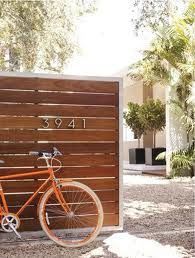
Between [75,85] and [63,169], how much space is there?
94 cm

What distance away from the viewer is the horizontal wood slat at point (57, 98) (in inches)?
215

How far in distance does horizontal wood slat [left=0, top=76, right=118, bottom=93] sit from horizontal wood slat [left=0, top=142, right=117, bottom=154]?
606 millimetres

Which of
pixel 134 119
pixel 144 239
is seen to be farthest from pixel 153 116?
pixel 144 239

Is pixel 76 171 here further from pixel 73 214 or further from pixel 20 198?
pixel 20 198

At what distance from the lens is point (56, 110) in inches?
221

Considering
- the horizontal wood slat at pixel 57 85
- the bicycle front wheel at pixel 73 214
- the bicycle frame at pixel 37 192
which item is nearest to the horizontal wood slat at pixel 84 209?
the bicycle front wheel at pixel 73 214

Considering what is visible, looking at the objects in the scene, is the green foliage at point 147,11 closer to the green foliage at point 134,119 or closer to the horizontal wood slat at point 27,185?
the horizontal wood slat at point 27,185

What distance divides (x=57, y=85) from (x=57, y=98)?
0.47 feet

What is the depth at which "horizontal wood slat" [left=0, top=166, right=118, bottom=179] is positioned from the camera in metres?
5.43

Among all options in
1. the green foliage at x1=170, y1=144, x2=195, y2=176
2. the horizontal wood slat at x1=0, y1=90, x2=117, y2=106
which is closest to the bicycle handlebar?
the horizontal wood slat at x1=0, y1=90, x2=117, y2=106

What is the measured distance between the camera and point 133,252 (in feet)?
15.8

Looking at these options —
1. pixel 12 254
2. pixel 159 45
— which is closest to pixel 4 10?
pixel 159 45

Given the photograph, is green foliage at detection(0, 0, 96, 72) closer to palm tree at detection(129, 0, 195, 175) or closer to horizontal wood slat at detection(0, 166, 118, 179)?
palm tree at detection(129, 0, 195, 175)

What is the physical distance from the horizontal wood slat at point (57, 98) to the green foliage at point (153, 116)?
40.5ft
